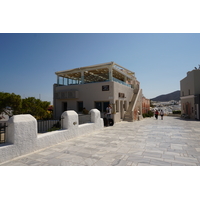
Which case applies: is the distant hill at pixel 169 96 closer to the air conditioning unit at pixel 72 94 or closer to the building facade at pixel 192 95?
the building facade at pixel 192 95

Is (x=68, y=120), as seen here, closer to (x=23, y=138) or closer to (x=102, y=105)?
(x=23, y=138)

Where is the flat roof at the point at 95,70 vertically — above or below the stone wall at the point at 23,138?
above

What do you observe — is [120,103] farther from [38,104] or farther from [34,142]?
[34,142]

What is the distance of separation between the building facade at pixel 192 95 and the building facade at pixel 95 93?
7.44 meters

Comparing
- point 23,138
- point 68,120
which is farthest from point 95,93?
point 23,138

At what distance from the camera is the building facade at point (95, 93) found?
14.8m

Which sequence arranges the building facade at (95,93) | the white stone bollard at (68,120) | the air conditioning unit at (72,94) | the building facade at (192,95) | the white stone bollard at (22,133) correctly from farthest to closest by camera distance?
the building facade at (192,95) < the air conditioning unit at (72,94) < the building facade at (95,93) < the white stone bollard at (68,120) < the white stone bollard at (22,133)

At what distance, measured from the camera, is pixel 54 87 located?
18359 mm

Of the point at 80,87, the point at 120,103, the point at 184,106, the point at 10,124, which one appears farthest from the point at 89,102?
the point at 184,106

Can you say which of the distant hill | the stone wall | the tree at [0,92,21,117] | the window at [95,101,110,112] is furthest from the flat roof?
the distant hill

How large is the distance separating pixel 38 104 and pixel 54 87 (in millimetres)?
7362

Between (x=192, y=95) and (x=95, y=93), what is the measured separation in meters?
13.9

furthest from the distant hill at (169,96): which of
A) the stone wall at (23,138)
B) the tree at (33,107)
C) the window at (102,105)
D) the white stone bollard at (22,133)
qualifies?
the white stone bollard at (22,133)

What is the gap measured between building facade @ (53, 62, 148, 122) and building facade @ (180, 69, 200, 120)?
7443 millimetres
